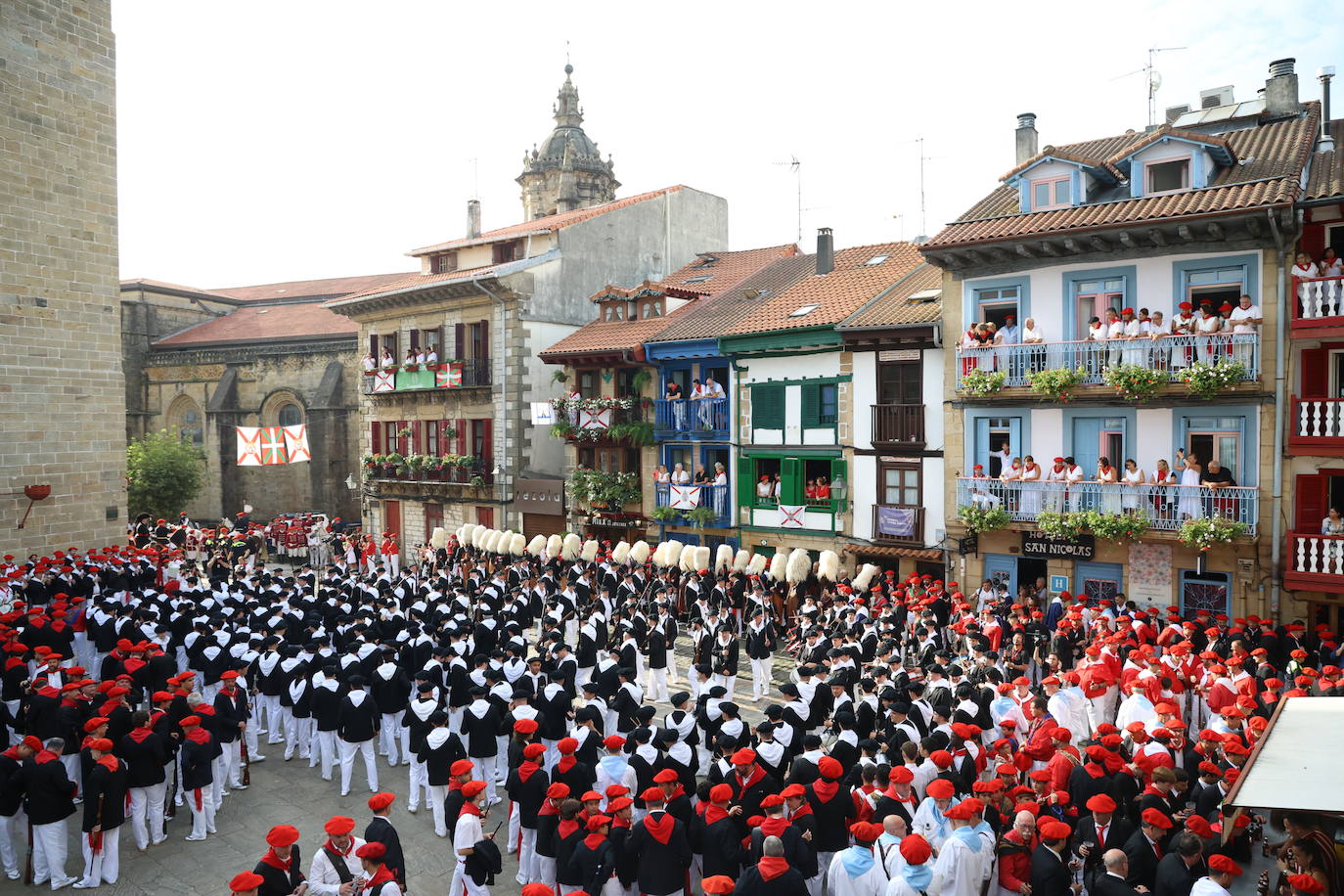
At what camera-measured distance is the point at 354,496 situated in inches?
1706

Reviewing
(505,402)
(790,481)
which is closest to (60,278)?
(505,402)

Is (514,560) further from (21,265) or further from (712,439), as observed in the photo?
(21,265)

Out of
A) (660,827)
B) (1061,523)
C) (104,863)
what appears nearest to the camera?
(660,827)

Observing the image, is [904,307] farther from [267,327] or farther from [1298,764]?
[267,327]

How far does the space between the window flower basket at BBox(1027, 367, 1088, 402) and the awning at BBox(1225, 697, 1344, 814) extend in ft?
36.2

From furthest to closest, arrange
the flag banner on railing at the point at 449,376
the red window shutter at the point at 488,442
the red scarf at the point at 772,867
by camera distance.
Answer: the flag banner on railing at the point at 449,376 < the red window shutter at the point at 488,442 < the red scarf at the point at 772,867

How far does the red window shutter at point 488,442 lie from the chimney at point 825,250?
42.5ft

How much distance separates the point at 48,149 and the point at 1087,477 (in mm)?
28658

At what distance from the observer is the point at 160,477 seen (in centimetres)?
4031

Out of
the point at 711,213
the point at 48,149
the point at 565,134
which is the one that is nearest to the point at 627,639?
the point at 48,149

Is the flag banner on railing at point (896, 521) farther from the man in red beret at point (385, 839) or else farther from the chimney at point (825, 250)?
the man in red beret at point (385, 839)

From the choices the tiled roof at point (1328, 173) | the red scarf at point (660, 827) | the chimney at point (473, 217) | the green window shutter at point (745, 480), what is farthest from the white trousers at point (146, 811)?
the chimney at point (473, 217)

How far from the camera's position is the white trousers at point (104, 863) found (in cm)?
1064

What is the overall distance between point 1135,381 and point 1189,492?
254 centimetres
